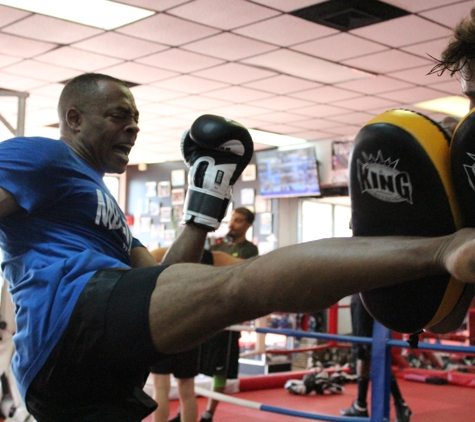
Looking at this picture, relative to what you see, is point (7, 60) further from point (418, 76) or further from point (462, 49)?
point (462, 49)

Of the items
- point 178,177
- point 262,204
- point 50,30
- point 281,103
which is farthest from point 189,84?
point 178,177

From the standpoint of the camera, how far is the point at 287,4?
14.9 feet

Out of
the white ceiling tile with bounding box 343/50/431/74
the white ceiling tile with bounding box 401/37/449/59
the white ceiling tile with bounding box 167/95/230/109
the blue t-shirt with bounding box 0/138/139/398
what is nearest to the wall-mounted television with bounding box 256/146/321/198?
the white ceiling tile with bounding box 167/95/230/109

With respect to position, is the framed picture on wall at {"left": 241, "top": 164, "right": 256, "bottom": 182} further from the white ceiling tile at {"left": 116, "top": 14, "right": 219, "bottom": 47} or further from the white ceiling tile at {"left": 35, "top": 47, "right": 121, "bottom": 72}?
the white ceiling tile at {"left": 116, "top": 14, "right": 219, "bottom": 47}

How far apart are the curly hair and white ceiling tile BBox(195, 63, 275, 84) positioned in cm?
464

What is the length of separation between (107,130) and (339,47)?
3916 mm

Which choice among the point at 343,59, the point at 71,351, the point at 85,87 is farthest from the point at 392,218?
the point at 343,59

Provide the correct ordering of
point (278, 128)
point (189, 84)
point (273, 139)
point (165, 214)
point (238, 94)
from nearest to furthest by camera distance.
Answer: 1. point (189, 84)
2. point (238, 94)
3. point (278, 128)
4. point (273, 139)
5. point (165, 214)

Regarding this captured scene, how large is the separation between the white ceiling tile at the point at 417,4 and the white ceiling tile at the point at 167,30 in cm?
133

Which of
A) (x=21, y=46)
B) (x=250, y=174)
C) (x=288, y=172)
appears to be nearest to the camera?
(x=21, y=46)

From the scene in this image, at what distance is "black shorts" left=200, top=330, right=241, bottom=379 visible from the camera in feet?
14.2

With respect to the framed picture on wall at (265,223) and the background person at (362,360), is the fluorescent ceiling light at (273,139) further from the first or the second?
the background person at (362,360)

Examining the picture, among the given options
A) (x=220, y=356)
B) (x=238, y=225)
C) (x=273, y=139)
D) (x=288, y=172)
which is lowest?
(x=220, y=356)

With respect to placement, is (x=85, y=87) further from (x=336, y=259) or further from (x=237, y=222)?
(x=237, y=222)
